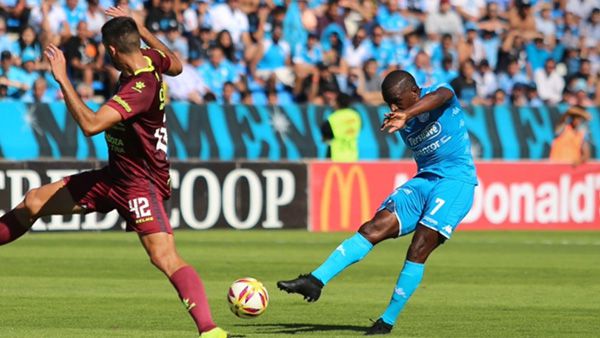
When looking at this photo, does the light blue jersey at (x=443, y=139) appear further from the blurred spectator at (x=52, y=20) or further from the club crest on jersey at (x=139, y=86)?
the blurred spectator at (x=52, y=20)

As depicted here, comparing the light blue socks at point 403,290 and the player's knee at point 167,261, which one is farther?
the light blue socks at point 403,290

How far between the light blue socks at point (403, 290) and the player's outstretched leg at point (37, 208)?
2.40m

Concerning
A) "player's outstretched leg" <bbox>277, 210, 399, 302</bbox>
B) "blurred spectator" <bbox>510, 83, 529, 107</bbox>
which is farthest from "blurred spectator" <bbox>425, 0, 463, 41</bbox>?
"player's outstretched leg" <bbox>277, 210, 399, 302</bbox>

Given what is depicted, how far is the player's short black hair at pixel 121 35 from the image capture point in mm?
9016

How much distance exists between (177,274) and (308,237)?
469 inches

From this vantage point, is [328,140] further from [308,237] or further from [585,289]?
[585,289]

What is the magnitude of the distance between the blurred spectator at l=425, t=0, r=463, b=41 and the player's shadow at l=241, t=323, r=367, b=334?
1855 cm

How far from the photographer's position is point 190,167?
Result: 21.5 meters

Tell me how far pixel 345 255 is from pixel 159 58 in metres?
2.03

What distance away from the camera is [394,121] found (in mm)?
9492

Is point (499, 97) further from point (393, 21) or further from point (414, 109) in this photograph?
point (414, 109)

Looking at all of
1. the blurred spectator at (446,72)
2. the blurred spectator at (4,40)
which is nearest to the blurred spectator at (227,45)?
the blurred spectator at (4,40)

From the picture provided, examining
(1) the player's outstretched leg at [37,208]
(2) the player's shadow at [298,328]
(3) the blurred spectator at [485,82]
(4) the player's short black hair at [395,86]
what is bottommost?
(3) the blurred spectator at [485,82]

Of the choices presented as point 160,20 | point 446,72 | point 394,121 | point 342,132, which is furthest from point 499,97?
point 394,121
